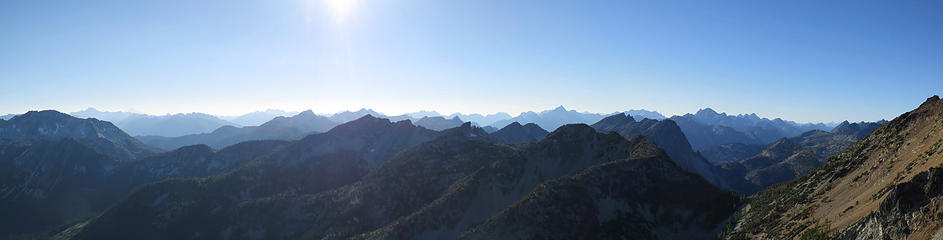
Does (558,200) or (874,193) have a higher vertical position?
(874,193)

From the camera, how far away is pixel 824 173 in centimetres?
5847

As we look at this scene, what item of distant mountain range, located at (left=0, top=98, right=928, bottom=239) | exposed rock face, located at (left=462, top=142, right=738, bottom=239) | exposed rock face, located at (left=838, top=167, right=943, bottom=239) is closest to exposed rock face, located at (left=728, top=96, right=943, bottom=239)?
exposed rock face, located at (left=838, top=167, right=943, bottom=239)

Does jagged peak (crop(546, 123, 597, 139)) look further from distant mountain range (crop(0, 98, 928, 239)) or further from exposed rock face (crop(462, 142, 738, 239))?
exposed rock face (crop(462, 142, 738, 239))

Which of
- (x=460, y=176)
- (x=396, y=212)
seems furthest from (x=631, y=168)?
(x=396, y=212)

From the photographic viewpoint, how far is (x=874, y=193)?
41000mm

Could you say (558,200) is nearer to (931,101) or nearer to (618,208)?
(618,208)

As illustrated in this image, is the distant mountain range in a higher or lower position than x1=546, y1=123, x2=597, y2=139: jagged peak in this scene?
lower

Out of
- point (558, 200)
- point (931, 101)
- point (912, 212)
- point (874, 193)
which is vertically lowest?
point (558, 200)

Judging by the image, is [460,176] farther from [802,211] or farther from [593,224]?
[802,211]

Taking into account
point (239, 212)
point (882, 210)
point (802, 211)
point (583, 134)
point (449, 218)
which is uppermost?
point (583, 134)

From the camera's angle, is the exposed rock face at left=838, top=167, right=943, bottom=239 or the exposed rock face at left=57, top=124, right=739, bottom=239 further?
the exposed rock face at left=57, top=124, right=739, bottom=239

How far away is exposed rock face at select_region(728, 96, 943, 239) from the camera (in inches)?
1168

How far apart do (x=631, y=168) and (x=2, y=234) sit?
1077 ft

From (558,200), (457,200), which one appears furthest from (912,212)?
(457,200)
